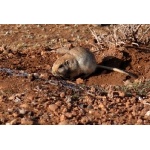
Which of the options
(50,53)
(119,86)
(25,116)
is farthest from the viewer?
(50,53)

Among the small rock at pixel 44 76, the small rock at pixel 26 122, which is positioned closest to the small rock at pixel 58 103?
the small rock at pixel 26 122

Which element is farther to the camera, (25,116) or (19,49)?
(19,49)

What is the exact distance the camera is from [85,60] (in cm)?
710

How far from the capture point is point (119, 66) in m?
7.60

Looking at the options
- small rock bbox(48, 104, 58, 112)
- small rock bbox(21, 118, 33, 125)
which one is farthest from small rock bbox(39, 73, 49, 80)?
small rock bbox(21, 118, 33, 125)

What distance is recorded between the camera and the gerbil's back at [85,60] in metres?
7.08

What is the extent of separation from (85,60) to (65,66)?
0.99ft

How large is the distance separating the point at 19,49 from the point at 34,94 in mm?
2787

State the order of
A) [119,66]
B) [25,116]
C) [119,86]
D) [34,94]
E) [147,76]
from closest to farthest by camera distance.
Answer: [25,116] → [34,94] → [119,86] → [147,76] → [119,66]

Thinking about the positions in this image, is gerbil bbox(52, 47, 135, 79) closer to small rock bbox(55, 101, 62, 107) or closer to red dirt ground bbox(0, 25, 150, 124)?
red dirt ground bbox(0, 25, 150, 124)

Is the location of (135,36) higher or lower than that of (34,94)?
higher

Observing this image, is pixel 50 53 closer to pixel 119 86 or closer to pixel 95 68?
pixel 95 68

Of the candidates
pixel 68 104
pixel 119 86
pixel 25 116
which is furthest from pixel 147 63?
pixel 25 116

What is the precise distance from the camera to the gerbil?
7062mm
